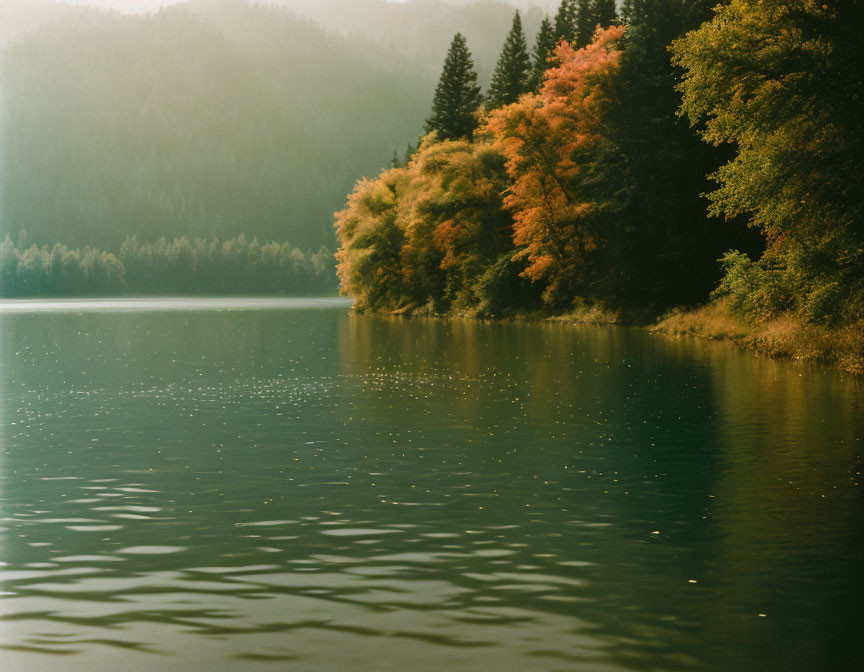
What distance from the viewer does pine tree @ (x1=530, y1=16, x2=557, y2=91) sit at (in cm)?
9231

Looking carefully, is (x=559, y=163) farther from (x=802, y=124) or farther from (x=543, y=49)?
(x=802, y=124)

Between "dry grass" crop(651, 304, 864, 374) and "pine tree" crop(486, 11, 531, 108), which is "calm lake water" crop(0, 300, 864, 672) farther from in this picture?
"pine tree" crop(486, 11, 531, 108)

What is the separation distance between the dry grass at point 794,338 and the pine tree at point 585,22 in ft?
155

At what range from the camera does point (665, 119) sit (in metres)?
58.7

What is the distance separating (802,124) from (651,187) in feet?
95.8

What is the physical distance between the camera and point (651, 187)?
5959cm

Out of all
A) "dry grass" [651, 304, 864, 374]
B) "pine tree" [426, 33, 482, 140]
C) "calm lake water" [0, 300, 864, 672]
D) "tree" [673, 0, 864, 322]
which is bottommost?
"calm lake water" [0, 300, 864, 672]

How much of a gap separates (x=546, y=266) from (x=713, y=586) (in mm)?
57323

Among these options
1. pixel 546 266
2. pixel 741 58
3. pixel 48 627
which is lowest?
pixel 48 627

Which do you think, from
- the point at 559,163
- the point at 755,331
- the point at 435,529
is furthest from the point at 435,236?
the point at 435,529

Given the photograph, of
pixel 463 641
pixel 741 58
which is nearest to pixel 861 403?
pixel 741 58

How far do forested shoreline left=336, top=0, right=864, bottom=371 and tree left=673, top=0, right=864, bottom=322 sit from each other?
6 centimetres

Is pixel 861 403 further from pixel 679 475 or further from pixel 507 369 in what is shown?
pixel 507 369

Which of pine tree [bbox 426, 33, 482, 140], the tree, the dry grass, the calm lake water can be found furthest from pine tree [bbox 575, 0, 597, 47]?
the calm lake water
